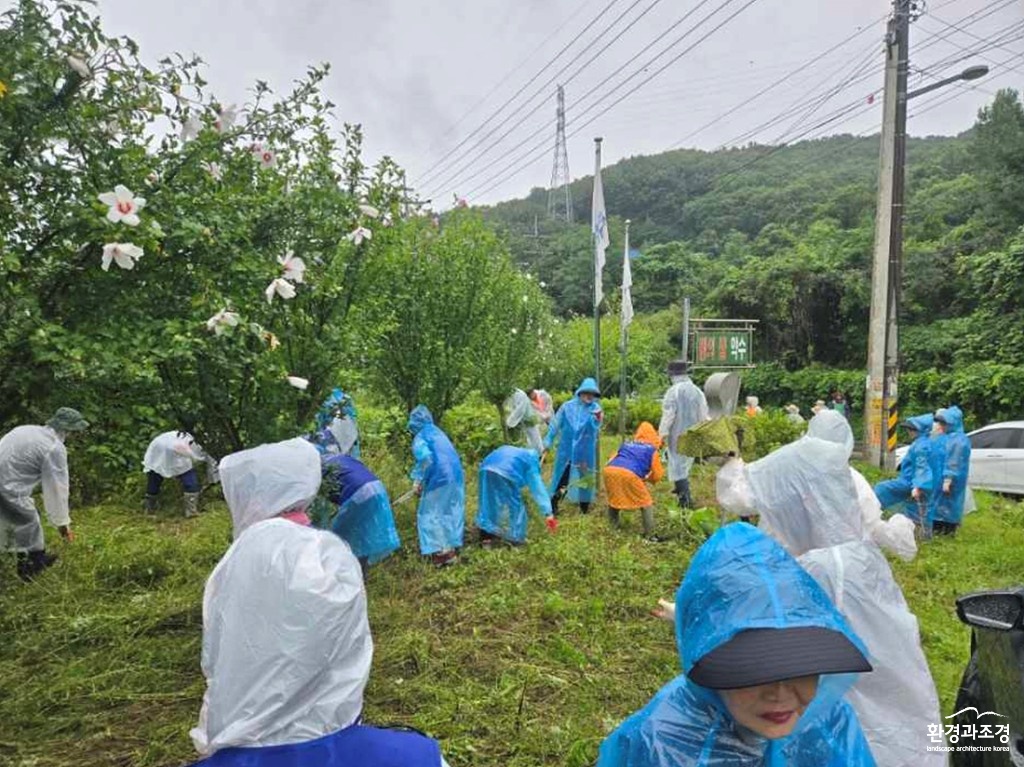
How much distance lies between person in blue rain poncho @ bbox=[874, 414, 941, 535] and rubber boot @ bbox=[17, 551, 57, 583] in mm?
7894

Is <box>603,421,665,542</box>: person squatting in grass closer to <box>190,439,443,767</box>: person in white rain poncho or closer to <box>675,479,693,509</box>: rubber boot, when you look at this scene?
<box>675,479,693,509</box>: rubber boot

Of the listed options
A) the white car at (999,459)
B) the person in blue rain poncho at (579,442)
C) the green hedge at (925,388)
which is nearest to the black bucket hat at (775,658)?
the person in blue rain poncho at (579,442)

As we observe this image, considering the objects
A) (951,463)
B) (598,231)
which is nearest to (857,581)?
(951,463)

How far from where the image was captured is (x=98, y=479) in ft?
28.2

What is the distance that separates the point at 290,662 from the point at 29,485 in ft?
18.5

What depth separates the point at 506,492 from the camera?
20.6 ft

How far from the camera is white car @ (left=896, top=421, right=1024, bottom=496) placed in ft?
31.1

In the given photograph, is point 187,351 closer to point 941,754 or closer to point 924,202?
point 941,754

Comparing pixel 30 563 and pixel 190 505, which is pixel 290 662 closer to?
pixel 30 563

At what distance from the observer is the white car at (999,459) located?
9492mm

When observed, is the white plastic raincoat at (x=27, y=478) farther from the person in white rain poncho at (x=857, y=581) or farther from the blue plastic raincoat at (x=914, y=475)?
the blue plastic raincoat at (x=914, y=475)

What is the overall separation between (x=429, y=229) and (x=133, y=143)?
483 centimetres

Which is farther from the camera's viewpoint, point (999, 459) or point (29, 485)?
point (999, 459)

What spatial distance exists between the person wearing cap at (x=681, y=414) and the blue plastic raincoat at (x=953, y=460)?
248 cm
